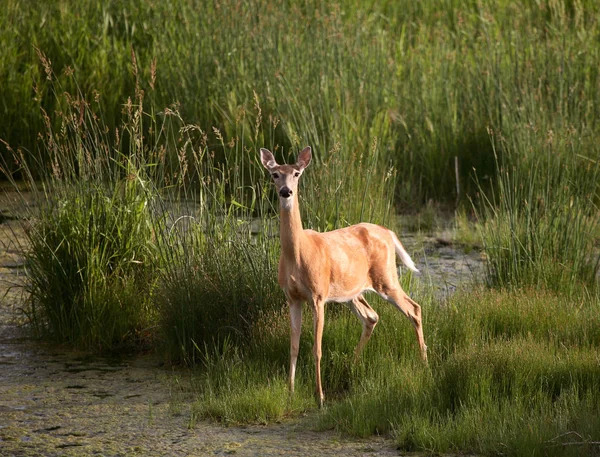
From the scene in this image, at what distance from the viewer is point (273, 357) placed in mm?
6520

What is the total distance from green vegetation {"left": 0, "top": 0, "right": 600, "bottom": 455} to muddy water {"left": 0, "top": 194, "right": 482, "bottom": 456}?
0.14 m

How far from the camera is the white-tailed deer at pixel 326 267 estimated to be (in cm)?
582

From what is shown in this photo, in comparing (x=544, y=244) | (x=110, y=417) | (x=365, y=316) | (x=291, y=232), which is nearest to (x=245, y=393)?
(x=110, y=417)

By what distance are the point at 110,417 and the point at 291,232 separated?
142 centimetres

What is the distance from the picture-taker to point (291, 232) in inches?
230

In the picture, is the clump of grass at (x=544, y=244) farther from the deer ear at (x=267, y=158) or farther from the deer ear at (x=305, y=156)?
the deer ear at (x=267, y=158)

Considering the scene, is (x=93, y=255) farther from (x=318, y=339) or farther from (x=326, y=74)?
(x=326, y=74)

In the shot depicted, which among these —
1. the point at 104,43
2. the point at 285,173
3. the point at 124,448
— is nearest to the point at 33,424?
the point at 124,448

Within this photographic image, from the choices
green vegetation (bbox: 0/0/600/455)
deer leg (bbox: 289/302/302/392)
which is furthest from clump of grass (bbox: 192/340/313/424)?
deer leg (bbox: 289/302/302/392)

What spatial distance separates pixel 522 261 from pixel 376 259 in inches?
70.1

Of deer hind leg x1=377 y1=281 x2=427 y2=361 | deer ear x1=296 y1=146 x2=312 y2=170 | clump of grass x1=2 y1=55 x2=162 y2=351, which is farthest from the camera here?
clump of grass x1=2 y1=55 x2=162 y2=351

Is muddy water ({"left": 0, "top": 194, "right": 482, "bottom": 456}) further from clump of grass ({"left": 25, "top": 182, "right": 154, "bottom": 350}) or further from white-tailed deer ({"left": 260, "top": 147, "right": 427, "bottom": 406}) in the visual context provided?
white-tailed deer ({"left": 260, "top": 147, "right": 427, "bottom": 406})

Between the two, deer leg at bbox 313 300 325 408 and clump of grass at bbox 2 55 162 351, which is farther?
clump of grass at bbox 2 55 162 351

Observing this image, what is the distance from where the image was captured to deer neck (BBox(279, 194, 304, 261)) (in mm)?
5805
